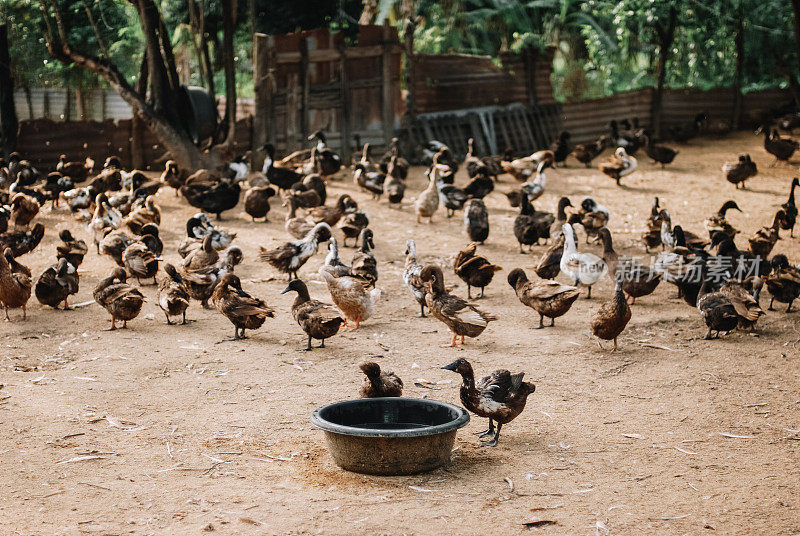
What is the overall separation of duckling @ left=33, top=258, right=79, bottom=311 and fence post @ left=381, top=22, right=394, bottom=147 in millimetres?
13080

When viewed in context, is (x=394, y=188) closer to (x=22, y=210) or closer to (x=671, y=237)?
(x=671, y=237)

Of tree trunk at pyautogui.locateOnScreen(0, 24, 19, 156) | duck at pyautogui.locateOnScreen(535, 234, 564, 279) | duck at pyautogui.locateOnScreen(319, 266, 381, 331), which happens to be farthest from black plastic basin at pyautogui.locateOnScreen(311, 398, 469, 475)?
tree trunk at pyautogui.locateOnScreen(0, 24, 19, 156)

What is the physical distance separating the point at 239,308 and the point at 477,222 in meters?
5.82

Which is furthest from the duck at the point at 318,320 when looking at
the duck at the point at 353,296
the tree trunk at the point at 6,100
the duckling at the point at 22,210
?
the tree trunk at the point at 6,100

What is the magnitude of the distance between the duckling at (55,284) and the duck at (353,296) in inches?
136

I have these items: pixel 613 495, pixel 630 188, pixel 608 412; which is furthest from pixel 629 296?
pixel 630 188

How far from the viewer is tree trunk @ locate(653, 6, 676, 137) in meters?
24.0

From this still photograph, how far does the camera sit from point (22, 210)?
15828mm

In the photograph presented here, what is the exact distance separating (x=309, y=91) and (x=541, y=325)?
1403 centimetres

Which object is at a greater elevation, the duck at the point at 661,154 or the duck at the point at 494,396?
the duck at the point at 661,154

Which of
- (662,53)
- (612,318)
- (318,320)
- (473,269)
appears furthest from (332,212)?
(662,53)

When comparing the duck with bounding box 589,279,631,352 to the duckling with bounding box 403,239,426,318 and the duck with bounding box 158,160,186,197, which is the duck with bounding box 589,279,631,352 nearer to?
the duckling with bounding box 403,239,426,318

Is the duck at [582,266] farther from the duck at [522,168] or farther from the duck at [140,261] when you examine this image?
the duck at [522,168]

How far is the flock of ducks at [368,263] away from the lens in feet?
31.7
